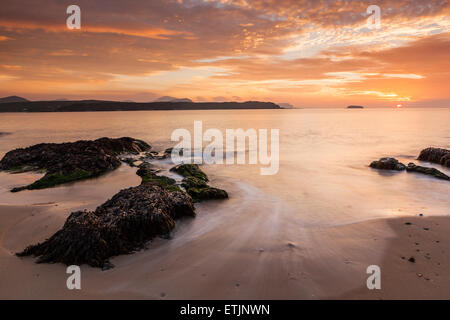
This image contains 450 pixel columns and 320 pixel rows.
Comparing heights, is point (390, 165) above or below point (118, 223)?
above

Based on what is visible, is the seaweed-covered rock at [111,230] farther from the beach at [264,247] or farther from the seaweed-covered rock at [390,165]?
the seaweed-covered rock at [390,165]

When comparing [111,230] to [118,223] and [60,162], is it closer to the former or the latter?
[118,223]

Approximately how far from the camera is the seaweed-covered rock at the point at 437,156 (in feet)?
47.8

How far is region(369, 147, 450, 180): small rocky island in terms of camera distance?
11.9 meters

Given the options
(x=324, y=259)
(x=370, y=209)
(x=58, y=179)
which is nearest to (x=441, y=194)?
(x=370, y=209)

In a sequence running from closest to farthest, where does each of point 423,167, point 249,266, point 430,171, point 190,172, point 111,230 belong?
point 249,266, point 111,230, point 190,172, point 430,171, point 423,167

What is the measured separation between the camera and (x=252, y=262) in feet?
15.8

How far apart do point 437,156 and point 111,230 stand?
1831 centimetres

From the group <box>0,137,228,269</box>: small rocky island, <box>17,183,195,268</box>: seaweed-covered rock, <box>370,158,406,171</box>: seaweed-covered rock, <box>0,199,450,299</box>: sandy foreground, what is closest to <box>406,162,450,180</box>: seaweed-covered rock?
<box>370,158,406,171</box>: seaweed-covered rock

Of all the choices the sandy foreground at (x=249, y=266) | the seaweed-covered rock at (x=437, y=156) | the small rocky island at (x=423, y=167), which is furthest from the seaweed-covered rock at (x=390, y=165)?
the sandy foreground at (x=249, y=266)

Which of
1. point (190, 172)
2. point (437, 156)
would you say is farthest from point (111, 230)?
point (437, 156)

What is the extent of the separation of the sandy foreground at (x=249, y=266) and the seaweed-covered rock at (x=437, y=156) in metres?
10.9

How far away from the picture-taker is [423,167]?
41.3 feet
